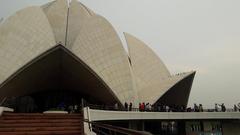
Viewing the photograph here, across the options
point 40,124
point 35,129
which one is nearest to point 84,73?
point 40,124

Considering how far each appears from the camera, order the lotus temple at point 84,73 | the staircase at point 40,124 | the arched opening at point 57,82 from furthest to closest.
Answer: the lotus temple at point 84,73 → the arched opening at point 57,82 → the staircase at point 40,124

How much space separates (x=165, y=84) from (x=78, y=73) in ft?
27.4

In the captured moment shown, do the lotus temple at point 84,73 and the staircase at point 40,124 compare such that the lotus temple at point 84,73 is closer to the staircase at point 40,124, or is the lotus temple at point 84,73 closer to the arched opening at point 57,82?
the arched opening at point 57,82

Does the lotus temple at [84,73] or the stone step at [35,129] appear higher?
the lotus temple at [84,73]

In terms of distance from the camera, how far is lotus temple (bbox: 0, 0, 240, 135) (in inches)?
795

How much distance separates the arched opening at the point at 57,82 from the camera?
790 inches

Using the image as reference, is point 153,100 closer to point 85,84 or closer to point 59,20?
point 85,84

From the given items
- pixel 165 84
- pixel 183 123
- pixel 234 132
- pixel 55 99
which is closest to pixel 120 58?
pixel 165 84

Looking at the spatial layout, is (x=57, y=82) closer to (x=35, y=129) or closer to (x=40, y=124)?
(x=40, y=124)

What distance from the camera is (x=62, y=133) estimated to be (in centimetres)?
894

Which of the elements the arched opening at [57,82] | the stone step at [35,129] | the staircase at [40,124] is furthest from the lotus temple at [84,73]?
the stone step at [35,129]

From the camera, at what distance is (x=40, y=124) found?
31.6 feet

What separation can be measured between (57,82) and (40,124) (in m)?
17.4

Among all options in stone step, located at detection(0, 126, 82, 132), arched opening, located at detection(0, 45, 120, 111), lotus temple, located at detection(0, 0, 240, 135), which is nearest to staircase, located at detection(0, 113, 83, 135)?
stone step, located at detection(0, 126, 82, 132)
